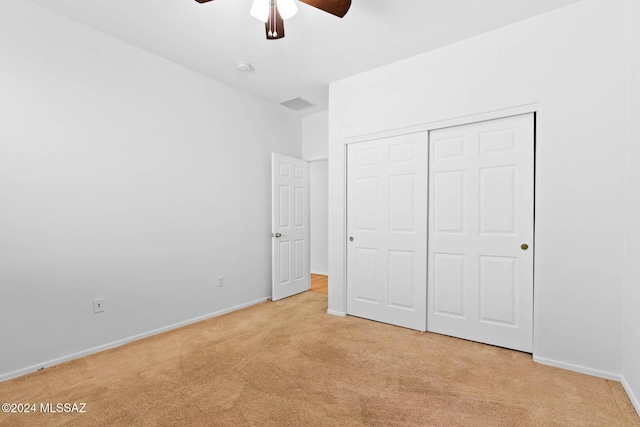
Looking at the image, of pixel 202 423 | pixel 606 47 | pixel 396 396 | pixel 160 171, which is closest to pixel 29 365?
pixel 202 423

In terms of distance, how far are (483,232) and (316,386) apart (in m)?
1.93

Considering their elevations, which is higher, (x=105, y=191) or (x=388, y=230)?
(x=105, y=191)

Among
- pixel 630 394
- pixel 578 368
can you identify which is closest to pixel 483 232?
pixel 578 368

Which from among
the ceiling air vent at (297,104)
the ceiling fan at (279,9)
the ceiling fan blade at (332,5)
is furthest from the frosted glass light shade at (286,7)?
the ceiling air vent at (297,104)

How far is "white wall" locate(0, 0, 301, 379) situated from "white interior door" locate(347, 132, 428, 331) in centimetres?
149

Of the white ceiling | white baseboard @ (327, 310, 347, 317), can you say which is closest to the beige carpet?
white baseboard @ (327, 310, 347, 317)

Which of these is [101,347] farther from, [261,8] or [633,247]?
[633,247]

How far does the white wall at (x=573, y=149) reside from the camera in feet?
7.10

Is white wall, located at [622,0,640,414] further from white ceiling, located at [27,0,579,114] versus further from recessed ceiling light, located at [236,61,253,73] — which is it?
recessed ceiling light, located at [236,61,253,73]

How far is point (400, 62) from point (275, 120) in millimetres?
1988

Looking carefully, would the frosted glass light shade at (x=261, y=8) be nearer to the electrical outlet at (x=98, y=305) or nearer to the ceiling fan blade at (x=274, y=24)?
A: the ceiling fan blade at (x=274, y=24)

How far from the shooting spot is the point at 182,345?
9.12 ft

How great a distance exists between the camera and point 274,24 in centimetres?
205

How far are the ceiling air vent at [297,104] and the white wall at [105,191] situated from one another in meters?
0.65
